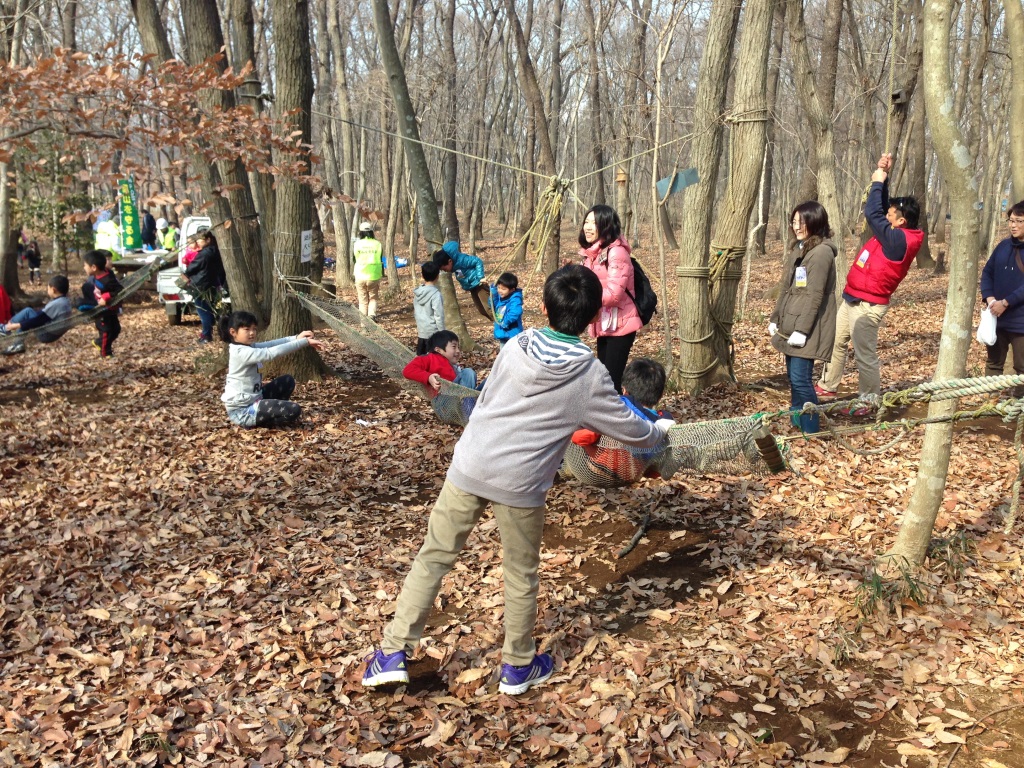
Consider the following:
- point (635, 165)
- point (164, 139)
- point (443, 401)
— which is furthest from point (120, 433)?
point (635, 165)

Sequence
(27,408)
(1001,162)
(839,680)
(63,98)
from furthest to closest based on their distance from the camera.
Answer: (1001,162), (27,408), (63,98), (839,680)

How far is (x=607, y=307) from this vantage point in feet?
17.3

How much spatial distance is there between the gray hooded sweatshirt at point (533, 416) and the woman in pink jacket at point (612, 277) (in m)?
2.23

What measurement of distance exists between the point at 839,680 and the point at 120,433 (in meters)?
5.64

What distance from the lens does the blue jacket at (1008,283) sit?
537 cm

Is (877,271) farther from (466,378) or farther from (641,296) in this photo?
(466,378)

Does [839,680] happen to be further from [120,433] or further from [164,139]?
[120,433]

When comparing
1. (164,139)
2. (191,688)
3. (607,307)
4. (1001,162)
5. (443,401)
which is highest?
(1001,162)

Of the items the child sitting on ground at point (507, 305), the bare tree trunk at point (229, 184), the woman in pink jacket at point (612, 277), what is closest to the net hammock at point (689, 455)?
the woman in pink jacket at point (612, 277)

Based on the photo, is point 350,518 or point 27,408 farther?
point 27,408

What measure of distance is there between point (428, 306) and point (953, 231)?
504cm

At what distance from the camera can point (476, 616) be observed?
12.6 ft

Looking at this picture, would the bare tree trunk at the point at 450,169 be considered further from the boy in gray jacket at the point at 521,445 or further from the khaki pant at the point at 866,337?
the boy in gray jacket at the point at 521,445

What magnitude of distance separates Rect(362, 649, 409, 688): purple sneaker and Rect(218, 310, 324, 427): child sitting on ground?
335 cm
